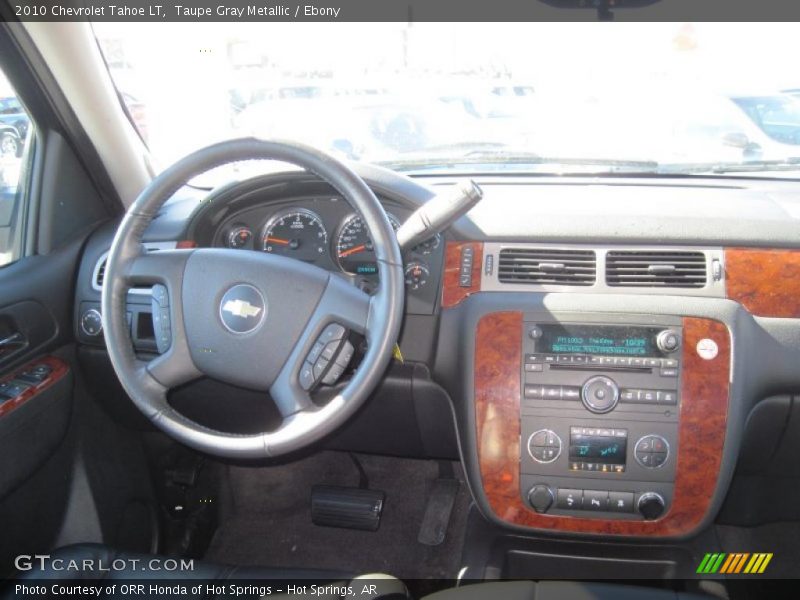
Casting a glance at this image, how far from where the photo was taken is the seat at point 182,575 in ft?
5.83

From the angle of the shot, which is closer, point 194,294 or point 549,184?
point 194,294

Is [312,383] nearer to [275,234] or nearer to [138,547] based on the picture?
[275,234]

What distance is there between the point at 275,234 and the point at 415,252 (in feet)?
1.59

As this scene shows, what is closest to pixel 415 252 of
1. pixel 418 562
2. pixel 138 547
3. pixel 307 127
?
pixel 307 127

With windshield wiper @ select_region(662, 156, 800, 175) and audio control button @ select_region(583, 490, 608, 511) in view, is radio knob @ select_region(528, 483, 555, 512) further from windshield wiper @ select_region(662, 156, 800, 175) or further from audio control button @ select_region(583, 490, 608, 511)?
windshield wiper @ select_region(662, 156, 800, 175)

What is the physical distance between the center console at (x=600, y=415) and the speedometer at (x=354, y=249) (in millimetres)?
531

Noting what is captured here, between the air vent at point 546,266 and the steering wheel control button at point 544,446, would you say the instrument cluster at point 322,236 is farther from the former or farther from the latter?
the steering wheel control button at point 544,446

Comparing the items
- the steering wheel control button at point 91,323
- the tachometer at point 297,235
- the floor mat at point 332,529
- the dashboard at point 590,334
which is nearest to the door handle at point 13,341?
the steering wheel control button at point 91,323

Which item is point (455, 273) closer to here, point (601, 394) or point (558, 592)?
point (601, 394)

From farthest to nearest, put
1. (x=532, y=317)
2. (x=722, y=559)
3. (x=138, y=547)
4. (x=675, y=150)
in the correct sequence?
(x=138, y=547)
(x=675, y=150)
(x=722, y=559)
(x=532, y=317)

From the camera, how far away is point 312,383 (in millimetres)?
1722

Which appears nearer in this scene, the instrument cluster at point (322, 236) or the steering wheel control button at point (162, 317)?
the steering wheel control button at point (162, 317)

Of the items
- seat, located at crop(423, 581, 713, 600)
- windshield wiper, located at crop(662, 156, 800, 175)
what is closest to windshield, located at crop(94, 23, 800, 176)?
windshield wiper, located at crop(662, 156, 800, 175)

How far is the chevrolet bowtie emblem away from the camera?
1741 mm
